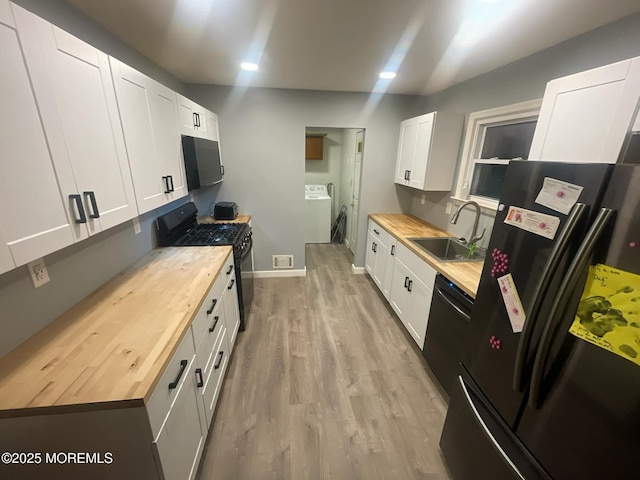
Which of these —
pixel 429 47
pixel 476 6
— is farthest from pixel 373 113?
pixel 476 6

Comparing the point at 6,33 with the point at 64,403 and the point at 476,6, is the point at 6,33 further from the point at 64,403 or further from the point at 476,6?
the point at 476,6

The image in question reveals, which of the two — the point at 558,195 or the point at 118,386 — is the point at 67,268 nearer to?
the point at 118,386

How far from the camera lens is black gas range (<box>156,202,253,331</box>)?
7.16 ft

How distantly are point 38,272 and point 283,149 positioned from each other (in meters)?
2.52

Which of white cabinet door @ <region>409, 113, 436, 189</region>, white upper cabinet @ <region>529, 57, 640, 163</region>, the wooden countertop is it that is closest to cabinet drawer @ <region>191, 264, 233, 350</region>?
the wooden countertop

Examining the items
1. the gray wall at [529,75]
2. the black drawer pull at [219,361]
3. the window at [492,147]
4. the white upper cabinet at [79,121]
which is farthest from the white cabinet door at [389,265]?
the white upper cabinet at [79,121]

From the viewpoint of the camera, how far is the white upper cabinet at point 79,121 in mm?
893

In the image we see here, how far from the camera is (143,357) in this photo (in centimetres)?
98

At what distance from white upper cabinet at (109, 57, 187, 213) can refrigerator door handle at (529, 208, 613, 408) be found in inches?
76.3

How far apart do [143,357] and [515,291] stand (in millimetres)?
1469

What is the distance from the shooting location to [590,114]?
1165 mm

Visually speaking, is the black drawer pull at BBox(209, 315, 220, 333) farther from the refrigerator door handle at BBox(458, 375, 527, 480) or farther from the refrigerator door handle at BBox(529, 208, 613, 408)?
the refrigerator door handle at BBox(529, 208, 613, 408)

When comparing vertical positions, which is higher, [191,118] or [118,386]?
[191,118]

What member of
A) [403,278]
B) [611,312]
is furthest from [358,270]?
[611,312]
